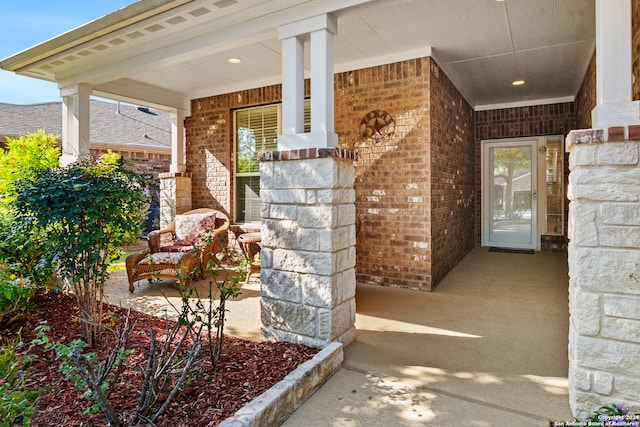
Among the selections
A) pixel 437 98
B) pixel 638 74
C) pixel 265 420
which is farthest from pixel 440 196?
pixel 265 420

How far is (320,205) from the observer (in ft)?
8.70

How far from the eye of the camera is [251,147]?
582cm

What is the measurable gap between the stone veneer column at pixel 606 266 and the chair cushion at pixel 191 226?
14.7ft

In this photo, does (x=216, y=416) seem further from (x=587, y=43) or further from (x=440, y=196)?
(x=587, y=43)

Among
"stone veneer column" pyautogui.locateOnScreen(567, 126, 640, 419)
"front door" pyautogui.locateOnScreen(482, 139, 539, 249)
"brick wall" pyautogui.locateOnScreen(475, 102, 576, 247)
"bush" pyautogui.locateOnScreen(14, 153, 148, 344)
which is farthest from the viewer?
"front door" pyautogui.locateOnScreen(482, 139, 539, 249)

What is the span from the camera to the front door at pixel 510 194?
6992 mm

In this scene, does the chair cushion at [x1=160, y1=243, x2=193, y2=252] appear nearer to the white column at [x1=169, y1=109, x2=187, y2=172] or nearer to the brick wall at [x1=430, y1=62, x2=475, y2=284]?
the white column at [x1=169, y1=109, x2=187, y2=172]

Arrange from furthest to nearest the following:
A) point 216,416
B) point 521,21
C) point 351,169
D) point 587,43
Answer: point 587,43 < point 521,21 < point 351,169 < point 216,416

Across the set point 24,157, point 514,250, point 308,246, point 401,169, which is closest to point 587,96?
point 401,169

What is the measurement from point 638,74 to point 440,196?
2.40 meters

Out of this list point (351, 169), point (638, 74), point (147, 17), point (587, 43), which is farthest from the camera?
point (587, 43)

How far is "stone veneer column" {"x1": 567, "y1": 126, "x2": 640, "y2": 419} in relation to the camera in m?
1.79

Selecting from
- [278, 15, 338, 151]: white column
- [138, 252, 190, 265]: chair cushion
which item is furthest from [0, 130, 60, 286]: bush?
[278, 15, 338, 151]: white column

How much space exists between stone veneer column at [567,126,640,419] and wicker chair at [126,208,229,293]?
9.64ft
